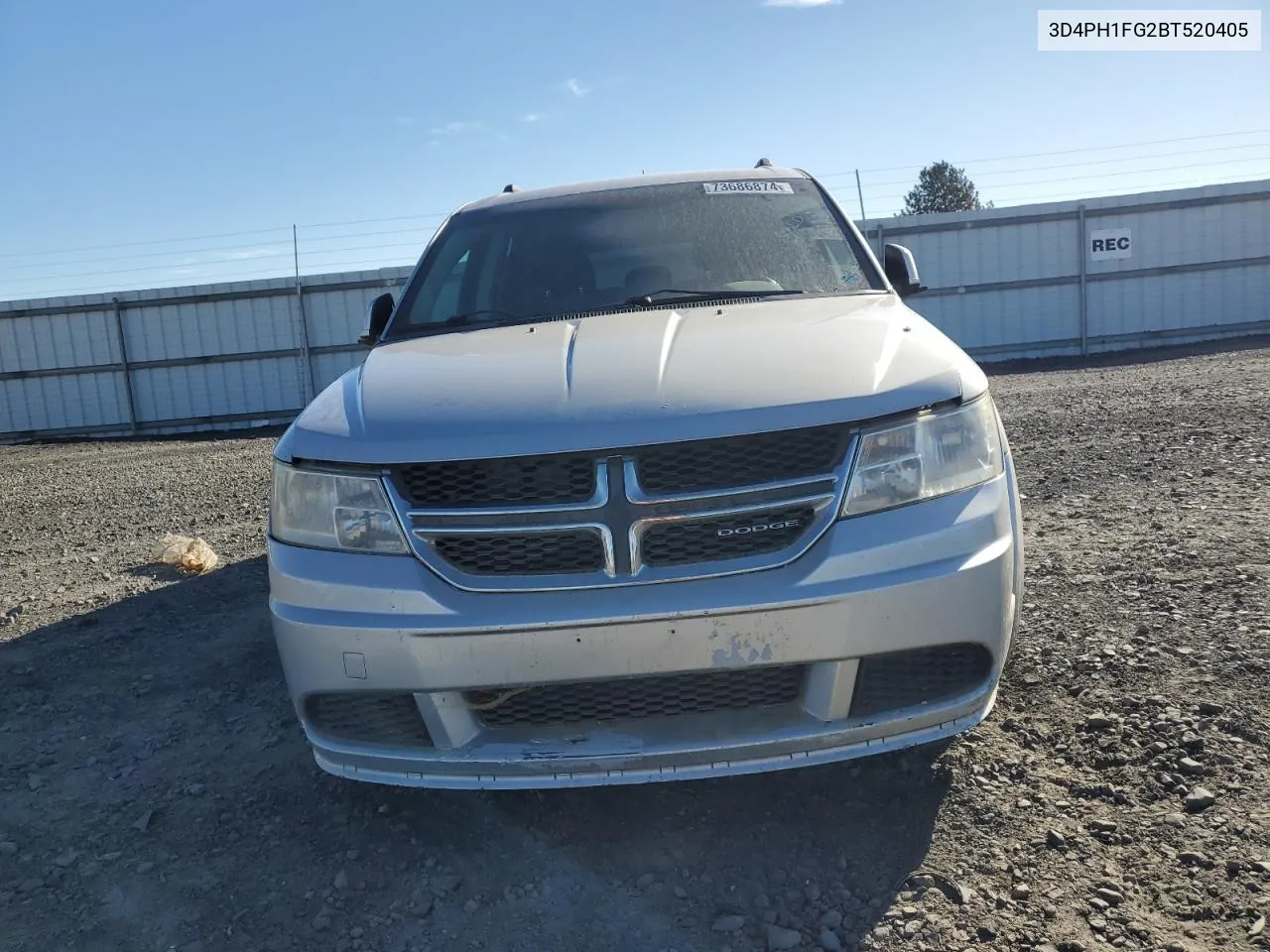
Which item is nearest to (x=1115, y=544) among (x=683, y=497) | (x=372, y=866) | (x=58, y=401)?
(x=683, y=497)

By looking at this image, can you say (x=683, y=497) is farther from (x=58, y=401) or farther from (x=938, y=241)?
(x=58, y=401)

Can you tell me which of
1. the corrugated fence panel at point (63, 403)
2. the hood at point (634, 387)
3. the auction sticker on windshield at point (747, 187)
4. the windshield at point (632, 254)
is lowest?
the corrugated fence panel at point (63, 403)

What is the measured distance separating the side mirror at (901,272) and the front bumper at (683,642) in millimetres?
1582

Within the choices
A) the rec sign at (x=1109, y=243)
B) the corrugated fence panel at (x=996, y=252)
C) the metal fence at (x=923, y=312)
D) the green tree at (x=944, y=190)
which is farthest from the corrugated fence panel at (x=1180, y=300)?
the green tree at (x=944, y=190)

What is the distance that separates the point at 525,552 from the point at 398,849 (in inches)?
35.0

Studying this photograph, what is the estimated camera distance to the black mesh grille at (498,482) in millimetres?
2131

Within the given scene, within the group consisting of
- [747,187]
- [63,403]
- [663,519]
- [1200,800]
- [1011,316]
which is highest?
[747,187]

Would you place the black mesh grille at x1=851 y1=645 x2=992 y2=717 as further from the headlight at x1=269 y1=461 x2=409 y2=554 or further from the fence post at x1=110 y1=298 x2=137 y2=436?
the fence post at x1=110 y1=298 x2=137 y2=436

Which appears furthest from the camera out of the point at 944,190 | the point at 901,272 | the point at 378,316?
the point at 944,190

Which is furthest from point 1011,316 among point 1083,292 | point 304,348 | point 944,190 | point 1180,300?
point 944,190

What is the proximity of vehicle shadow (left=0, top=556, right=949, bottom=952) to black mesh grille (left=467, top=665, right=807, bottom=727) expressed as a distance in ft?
1.26

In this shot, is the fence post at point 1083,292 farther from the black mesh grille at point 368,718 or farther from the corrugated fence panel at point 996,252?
the black mesh grille at point 368,718

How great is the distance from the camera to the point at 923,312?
1561 centimetres

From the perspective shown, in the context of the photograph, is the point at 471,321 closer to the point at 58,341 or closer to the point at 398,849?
the point at 398,849
